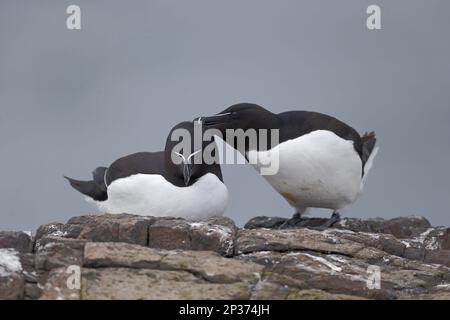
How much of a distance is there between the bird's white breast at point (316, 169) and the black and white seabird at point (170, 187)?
60 centimetres

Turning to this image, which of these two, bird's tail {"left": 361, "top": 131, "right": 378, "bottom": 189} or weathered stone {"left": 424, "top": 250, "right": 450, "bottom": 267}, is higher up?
bird's tail {"left": 361, "top": 131, "right": 378, "bottom": 189}

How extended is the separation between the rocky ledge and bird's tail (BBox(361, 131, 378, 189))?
2.22 m

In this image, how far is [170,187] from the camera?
13.0 meters

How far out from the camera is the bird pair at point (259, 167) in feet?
42.2

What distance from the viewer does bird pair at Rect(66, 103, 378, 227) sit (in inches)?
507

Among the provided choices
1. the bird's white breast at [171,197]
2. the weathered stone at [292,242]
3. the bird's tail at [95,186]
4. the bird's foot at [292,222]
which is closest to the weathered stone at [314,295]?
the weathered stone at [292,242]

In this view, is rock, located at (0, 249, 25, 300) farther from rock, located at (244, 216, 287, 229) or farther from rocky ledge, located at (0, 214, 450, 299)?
rock, located at (244, 216, 287, 229)

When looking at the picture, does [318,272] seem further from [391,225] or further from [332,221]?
[332,221]

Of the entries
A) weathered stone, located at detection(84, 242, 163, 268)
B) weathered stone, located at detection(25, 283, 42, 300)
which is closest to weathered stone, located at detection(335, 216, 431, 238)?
weathered stone, located at detection(84, 242, 163, 268)

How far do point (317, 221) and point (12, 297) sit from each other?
5.14 m

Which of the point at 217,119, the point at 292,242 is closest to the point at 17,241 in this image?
the point at 292,242

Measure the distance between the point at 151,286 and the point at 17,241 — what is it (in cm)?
229

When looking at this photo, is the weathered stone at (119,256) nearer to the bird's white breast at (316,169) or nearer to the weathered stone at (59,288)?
the weathered stone at (59,288)

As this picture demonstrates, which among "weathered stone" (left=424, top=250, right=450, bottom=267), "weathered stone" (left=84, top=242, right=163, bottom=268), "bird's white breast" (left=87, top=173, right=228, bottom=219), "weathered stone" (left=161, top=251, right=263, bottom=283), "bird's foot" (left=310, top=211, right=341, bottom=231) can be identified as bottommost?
"weathered stone" (left=424, top=250, right=450, bottom=267)
